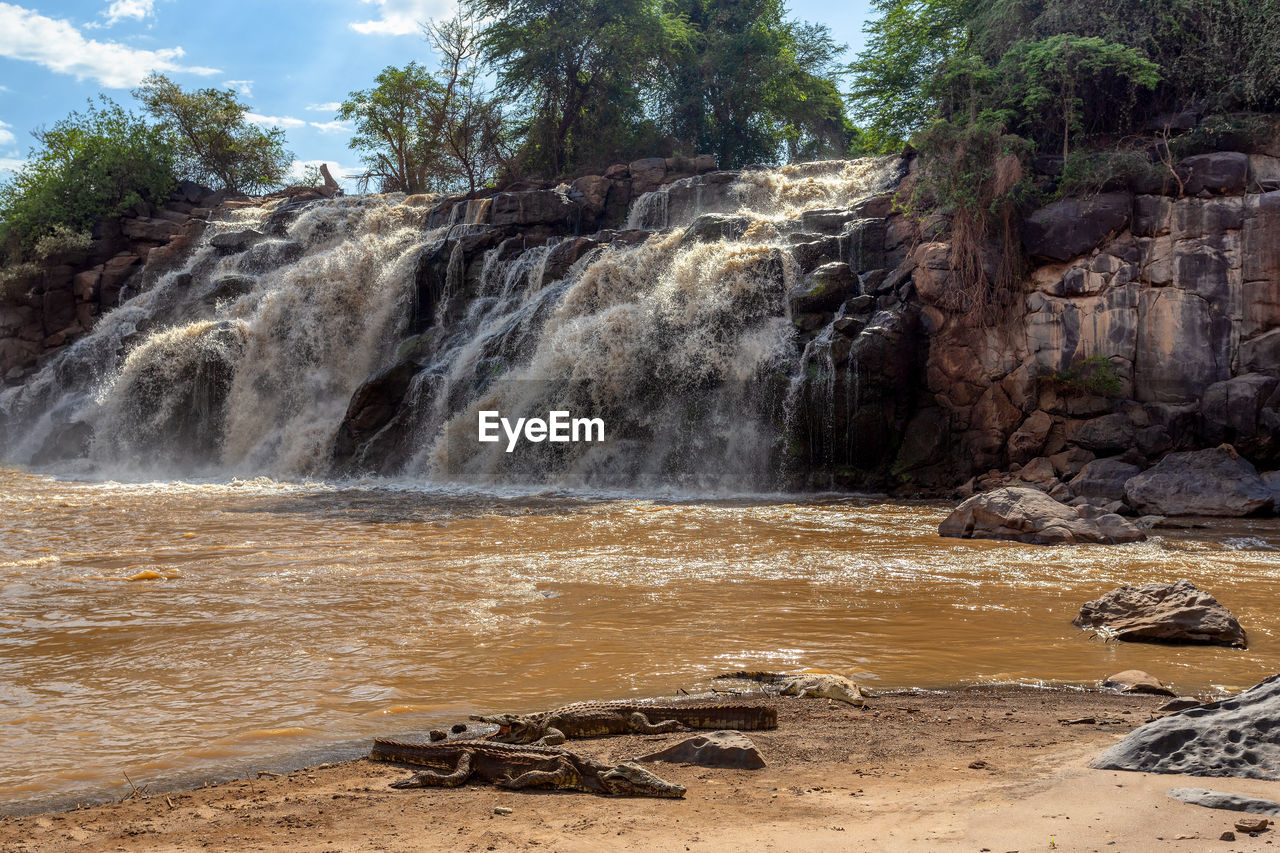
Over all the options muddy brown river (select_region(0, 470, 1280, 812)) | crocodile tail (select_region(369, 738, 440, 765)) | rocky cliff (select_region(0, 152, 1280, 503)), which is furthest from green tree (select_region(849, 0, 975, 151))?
crocodile tail (select_region(369, 738, 440, 765))

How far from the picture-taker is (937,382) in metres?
15.6

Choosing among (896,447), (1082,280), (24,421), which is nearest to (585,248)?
(896,447)

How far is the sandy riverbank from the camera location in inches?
111

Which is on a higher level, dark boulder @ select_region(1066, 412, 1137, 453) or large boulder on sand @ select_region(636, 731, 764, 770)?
dark boulder @ select_region(1066, 412, 1137, 453)

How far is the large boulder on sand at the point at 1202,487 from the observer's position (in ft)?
39.4

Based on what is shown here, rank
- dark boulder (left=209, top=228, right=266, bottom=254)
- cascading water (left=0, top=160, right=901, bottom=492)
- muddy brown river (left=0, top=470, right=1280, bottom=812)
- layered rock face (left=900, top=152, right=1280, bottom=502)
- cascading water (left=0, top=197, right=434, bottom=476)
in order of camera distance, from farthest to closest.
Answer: dark boulder (left=209, top=228, right=266, bottom=254) < cascading water (left=0, top=197, right=434, bottom=476) < cascading water (left=0, top=160, right=901, bottom=492) < layered rock face (left=900, top=152, right=1280, bottom=502) < muddy brown river (left=0, top=470, right=1280, bottom=812)

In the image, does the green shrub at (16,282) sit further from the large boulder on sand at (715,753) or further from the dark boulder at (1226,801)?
the dark boulder at (1226,801)

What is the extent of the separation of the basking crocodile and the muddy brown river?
24.5 inches

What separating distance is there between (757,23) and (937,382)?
2230 cm

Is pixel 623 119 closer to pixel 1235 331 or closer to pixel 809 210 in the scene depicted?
pixel 809 210

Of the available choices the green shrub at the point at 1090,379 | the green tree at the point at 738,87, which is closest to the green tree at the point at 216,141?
the green tree at the point at 738,87

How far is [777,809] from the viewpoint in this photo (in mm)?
3223

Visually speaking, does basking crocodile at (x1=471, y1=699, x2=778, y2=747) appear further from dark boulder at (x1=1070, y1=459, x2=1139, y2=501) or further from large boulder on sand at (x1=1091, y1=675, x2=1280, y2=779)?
dark boulder at (x1=1070, y1=459, x2=1139, y2=501)

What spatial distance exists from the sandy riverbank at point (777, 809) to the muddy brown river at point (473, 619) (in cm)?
54
